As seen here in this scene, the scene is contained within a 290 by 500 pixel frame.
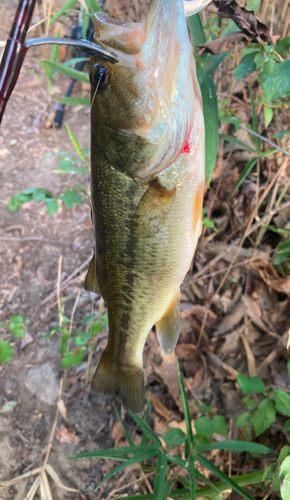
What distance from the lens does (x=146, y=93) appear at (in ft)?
2.02

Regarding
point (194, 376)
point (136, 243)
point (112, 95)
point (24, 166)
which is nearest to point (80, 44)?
point (112, 95)

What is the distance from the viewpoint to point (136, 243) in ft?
2.46

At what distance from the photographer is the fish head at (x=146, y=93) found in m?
0.57

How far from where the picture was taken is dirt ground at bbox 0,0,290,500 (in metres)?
1.52

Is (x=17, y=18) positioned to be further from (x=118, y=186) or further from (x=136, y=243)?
(x=136, y=243)

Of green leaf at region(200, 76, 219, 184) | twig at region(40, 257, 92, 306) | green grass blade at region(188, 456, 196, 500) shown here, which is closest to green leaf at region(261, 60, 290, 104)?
green leaf at region(200, 76, 219, 184)

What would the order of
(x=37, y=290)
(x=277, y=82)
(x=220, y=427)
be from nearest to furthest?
1. (x=277, y=82)
2. (x=220, y=427)
3. (x=37, y=290)

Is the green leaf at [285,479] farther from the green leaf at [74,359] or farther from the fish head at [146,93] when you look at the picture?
the green leaf at [74,359]

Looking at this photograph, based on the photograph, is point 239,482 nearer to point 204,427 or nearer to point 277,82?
point 204,427

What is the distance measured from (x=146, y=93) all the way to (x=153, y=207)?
0.76ft

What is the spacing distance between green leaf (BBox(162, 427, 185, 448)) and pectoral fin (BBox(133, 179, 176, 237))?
0.94 m

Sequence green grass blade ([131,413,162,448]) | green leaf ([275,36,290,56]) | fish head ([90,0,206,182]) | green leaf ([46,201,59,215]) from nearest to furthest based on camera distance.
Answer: fish head ([90,0,206,182]) < green leaf ([275,36,290,56]) < green grass blade ([131,413,162,448]) < green leaf ([46,201,59,215])

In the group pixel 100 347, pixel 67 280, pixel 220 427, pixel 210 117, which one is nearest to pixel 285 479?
pixel 220 427

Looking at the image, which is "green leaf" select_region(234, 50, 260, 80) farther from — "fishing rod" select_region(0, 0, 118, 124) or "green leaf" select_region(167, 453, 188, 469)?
"green leaf" select_region(167, 453, 188, 469)
